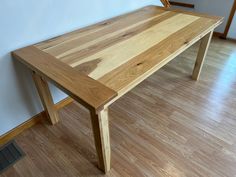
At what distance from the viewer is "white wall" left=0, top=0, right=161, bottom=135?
1076mm

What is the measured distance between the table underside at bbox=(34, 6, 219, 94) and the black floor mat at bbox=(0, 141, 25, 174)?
0.73 metres

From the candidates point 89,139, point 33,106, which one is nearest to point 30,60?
point 33,106

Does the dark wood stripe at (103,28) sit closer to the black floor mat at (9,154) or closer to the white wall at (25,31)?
the white wall at (25,31)

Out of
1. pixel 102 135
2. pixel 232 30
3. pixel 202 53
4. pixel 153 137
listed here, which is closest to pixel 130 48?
pixel 102 135

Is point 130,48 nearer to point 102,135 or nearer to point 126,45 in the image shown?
point 126,45

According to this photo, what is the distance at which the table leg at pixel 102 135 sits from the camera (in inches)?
33.3

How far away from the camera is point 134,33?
54.1 inches

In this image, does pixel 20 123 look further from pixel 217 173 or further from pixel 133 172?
pixel 217 173

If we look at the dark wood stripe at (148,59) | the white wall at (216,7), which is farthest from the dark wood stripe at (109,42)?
the white wall at (216,7)

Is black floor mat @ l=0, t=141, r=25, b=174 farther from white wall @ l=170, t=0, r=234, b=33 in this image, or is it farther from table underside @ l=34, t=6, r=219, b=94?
white wall @ l=170, t=0, r=234, b=33

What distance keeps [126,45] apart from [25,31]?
25.0 inches

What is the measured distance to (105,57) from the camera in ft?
3.55

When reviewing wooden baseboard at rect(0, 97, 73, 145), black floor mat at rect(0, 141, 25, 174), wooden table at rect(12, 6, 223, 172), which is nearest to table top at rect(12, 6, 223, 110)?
wooden table at rect(12, 6, 223, 172)

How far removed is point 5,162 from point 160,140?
41.9 inches
